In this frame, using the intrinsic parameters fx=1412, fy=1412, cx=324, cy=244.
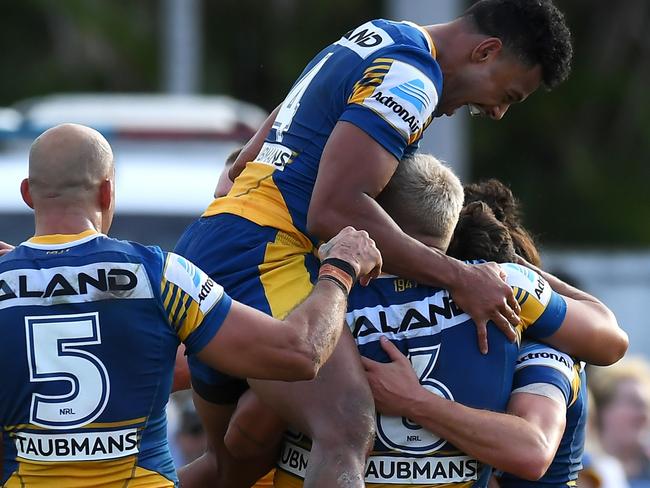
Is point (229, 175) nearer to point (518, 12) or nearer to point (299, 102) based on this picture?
point (299, 102)

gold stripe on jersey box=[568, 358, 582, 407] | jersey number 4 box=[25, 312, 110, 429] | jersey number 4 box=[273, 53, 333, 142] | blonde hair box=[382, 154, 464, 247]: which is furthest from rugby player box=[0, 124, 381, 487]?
gold stripe on jersey box=[568, 358, 582, 407]

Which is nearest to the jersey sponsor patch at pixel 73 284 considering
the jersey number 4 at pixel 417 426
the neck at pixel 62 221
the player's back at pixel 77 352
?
the player's back at pixel 77 352

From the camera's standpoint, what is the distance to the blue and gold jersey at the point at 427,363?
3961mm

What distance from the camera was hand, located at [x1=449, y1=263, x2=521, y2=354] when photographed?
3.97m

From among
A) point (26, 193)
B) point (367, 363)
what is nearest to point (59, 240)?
point (26, 193)

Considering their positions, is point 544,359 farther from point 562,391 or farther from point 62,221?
point 62,221

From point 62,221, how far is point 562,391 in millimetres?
1506

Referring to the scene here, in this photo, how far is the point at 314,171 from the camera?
164 inches

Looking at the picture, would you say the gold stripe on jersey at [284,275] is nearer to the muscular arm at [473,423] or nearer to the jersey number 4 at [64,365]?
the muscular arm at [473,423]

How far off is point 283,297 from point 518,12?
3.77 ft

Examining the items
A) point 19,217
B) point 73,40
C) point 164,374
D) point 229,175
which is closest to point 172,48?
point 73,40

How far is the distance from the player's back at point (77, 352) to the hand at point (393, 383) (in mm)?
619

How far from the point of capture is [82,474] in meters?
3.65

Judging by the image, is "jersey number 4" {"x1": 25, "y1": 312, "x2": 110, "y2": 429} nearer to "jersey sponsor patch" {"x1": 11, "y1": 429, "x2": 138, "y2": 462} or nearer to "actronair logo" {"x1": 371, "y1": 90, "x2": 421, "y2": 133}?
"jersey sponsor patch" {"x1": 11, "y1": 429, "x2": 138, "y2": 462}
